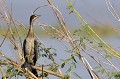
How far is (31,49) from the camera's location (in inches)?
149

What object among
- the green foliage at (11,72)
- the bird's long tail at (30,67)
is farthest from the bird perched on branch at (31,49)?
the green foliage at (11,72)

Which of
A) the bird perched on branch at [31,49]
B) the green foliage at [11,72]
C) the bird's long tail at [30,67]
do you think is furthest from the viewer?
the bird perched on branch at [31,49]

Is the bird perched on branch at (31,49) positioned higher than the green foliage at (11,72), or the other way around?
the bird perched on branch at (31,49)

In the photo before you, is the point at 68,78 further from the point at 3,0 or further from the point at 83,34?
the point at 3,0

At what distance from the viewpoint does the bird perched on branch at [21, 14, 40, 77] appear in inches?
130

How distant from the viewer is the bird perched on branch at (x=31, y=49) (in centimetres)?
330

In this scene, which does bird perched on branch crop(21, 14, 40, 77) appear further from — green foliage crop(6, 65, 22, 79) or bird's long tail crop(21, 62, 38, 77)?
green foliage crop(6, 65, 22, 79)

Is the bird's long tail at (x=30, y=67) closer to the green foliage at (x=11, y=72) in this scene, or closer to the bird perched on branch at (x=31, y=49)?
the bird perched on branch at (x=31, y=49)

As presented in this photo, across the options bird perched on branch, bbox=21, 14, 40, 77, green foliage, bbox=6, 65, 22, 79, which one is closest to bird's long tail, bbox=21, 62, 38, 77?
bird perched on branch, bbox=21, 14, 40, 77

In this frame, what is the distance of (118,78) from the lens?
269cm

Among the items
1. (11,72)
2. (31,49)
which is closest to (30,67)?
(11,72)

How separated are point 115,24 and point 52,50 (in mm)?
496

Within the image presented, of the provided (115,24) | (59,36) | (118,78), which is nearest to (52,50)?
(59,36)

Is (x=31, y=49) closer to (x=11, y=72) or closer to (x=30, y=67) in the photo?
(x=30, y=67)
